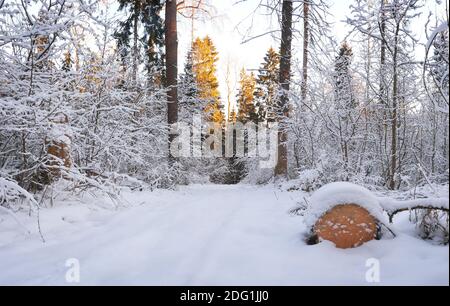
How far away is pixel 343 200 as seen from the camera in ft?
8.31

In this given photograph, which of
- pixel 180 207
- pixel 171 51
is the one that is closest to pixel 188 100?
pixel 171 51

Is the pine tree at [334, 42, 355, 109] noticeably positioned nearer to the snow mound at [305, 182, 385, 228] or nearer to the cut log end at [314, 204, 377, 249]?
the snow mound at [305, 182, 385, 228]

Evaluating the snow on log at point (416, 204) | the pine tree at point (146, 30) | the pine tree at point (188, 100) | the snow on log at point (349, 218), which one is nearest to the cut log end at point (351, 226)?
the snow on log at point (349, 218)

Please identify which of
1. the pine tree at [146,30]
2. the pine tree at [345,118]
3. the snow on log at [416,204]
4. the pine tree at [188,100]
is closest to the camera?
the snow on log at [416,204]

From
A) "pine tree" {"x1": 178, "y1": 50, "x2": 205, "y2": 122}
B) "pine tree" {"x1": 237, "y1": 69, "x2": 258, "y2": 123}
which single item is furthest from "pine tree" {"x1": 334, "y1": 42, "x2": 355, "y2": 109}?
"pine tree" {"x1": 237, "y1": 69, "x2": 258, "y2": 123}

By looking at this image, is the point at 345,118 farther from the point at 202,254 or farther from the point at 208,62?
the point at 208,62

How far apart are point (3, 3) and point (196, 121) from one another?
11584 mm

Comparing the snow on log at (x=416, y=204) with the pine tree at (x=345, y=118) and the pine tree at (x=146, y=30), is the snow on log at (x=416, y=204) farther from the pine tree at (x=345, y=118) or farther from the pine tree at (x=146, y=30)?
the pine tree at (x=146, y=30)

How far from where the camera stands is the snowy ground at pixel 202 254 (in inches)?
81.2

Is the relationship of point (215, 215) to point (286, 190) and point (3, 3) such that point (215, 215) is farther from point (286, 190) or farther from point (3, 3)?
point (286, 190)

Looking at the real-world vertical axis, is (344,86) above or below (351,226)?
above

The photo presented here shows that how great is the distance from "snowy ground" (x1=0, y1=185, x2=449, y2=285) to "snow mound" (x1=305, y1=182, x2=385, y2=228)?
0.80 feet

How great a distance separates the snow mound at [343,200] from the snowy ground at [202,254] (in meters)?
0.24

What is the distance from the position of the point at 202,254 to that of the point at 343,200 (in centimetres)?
124
